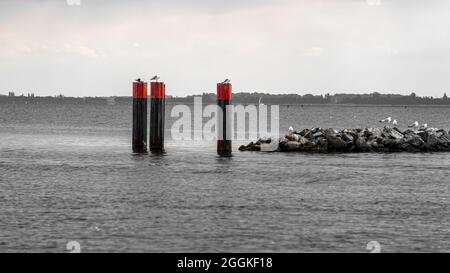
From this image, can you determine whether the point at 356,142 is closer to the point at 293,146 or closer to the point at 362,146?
the point at 362,146

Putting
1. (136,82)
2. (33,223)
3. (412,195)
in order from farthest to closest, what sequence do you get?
1. (136,82)
2. (412,195)
3. (33,223)

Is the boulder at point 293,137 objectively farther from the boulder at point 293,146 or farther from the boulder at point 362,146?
the boulder at point 362,146

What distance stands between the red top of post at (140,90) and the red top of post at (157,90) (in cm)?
42

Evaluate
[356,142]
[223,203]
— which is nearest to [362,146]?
[356,142]

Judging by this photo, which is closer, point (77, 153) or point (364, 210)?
point (364, 210)

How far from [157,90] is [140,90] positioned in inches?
36.3

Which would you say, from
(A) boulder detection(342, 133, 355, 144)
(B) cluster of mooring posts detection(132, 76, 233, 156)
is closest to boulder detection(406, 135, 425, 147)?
(A) boulder detection(342, 133, 355, 144)

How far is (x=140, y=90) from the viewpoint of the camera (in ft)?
137

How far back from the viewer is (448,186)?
31828 mm

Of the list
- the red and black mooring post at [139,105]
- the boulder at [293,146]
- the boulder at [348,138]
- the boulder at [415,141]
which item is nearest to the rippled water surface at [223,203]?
the red and black mooring post at [139,105]

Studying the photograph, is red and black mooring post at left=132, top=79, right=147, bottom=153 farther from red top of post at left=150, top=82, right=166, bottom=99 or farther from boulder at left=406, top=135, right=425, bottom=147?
boulder at left=406, top=135, right=425, bottom=147

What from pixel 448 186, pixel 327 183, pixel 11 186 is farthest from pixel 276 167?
pixel 11 186
